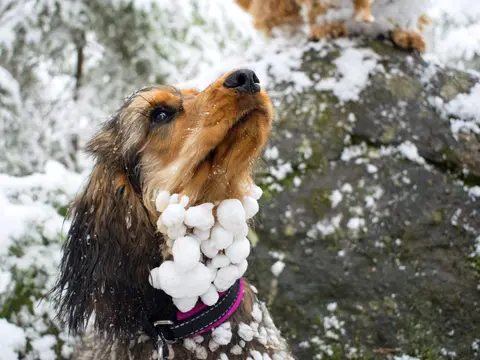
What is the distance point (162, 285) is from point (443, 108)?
2.79 m

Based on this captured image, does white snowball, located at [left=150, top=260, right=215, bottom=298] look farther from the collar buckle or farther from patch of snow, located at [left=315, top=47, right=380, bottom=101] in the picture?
patch of snow, located at [left=315, top=47, right=380, bottom=101]

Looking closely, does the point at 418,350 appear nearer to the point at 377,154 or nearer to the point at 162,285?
the point at 377,154

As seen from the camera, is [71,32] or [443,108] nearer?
[443,108]

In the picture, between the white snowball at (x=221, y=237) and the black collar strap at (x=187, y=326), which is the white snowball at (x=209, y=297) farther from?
the white snowball at (x=221, y=237)

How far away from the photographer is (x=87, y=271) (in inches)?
87.8

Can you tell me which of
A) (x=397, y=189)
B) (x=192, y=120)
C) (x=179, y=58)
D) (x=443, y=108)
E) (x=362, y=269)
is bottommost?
(x=179, y=58)

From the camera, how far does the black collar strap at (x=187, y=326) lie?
7.20ft

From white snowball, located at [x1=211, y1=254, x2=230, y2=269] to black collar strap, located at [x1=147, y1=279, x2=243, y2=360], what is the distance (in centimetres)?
20

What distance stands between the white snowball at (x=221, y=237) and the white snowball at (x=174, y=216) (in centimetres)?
16

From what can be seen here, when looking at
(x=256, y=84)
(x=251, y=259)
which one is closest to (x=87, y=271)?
(x=256, y=84)

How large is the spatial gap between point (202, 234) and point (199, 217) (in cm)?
10

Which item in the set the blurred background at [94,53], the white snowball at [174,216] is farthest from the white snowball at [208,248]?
the blurred background at [94,53]

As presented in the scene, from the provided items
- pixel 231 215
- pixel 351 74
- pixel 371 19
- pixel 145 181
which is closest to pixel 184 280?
pixel 231 215

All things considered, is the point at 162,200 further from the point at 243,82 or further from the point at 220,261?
the point at 243,82
